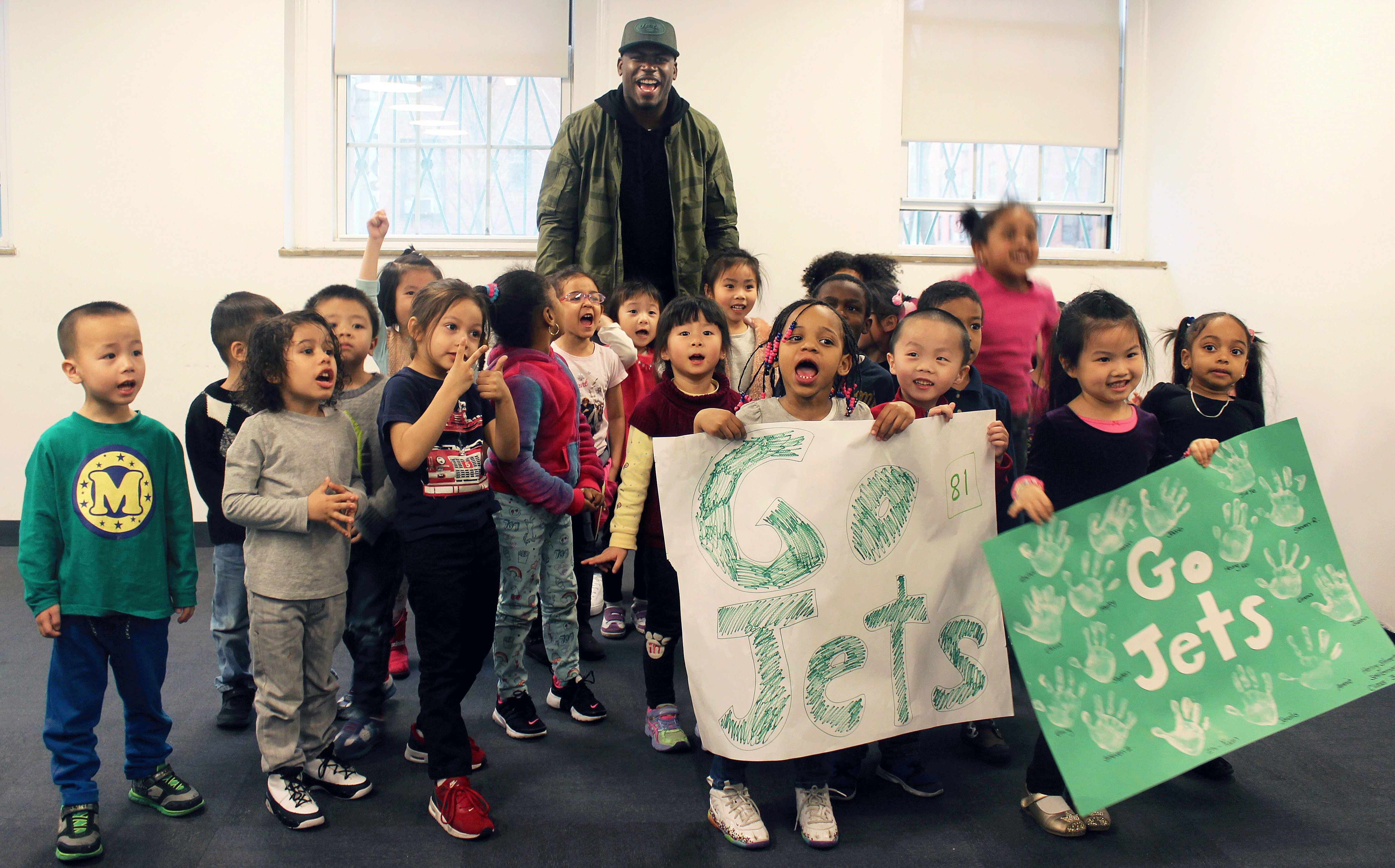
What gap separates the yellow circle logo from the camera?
5.73ft

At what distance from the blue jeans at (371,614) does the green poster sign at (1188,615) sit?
1.46 m

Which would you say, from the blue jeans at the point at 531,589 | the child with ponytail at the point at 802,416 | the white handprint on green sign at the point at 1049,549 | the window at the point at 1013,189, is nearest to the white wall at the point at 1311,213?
the window at the point at 1013,189

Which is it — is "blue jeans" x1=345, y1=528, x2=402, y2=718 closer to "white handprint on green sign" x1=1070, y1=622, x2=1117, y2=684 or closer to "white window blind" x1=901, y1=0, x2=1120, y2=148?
"white handprint on green sign" x1=1070, y1=622, x2=1117, y2=684

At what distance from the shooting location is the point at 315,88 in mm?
4402

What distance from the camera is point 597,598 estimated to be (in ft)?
10.8

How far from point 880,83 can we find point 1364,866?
3850 mm

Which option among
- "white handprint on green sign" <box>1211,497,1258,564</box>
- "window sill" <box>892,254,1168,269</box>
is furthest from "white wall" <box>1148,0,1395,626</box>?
"white handprint on green sign" <box>1211,497,1258,564</box>

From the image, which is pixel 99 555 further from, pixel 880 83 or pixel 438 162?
pixel 880 83

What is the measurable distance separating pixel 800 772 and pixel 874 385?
0.97 meters

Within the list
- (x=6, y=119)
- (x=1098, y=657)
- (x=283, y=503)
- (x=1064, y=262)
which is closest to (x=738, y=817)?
(x=1098, y=657)

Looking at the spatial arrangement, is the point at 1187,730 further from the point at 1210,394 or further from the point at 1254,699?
the point at 1210,394

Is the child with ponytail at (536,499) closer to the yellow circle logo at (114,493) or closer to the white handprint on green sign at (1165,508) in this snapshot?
the yellow circle logo at (114,493)

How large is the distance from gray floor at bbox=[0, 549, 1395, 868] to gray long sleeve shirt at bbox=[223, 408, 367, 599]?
0.50 m

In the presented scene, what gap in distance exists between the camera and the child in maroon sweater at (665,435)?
6.59ft
